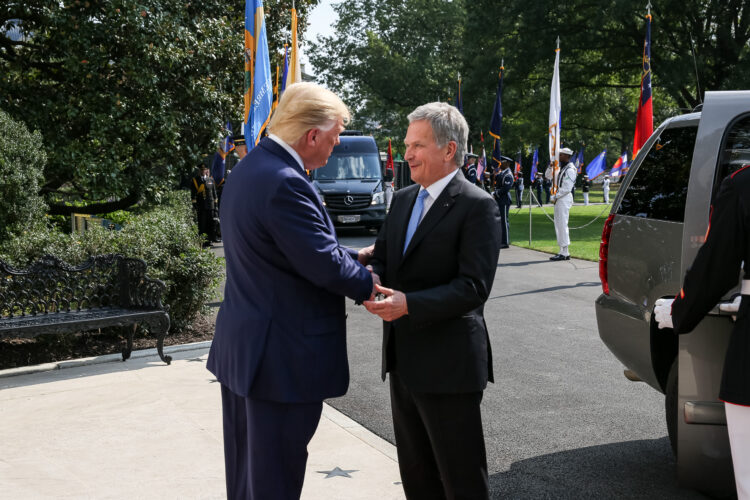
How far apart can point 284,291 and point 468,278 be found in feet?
2.24

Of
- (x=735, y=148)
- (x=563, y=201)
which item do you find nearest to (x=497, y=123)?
(x=563, y=201)

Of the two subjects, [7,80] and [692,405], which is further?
[7,80]

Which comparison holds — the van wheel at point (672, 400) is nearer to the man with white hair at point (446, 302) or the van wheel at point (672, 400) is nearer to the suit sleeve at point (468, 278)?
the man with white hair at point (446, 302)

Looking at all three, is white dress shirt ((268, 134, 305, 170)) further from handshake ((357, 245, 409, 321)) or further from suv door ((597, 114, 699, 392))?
suv door ((597, 114, 699, 392))

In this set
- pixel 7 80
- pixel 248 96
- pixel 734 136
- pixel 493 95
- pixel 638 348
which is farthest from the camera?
pixel 493 95

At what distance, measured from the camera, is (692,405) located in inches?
133

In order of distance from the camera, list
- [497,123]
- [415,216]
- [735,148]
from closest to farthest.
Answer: [415,216]
[735,148]
[497,123]

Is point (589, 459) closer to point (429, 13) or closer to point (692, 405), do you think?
point (692, 405)

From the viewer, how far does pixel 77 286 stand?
6680 millimetres

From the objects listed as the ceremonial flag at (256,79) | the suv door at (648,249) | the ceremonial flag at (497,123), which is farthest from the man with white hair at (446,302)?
the ceremonial flag at (497,123)

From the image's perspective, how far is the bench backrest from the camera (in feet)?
21.0

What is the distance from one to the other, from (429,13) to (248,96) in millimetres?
42072

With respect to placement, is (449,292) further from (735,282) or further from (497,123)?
(497,123)

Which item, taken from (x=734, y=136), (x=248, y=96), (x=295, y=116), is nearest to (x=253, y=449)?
(x=295, y=116)
